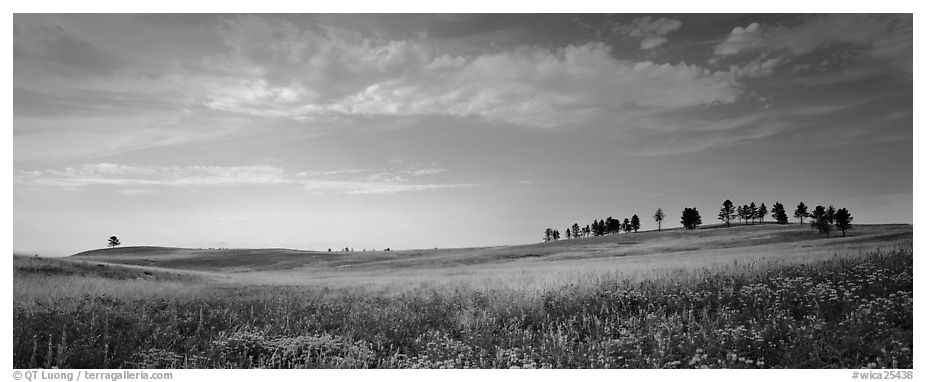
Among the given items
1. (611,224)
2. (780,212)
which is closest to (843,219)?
(780,212)

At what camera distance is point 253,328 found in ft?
26.7

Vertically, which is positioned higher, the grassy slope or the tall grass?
the tall grass

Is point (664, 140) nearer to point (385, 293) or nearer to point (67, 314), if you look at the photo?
point (385, 293)

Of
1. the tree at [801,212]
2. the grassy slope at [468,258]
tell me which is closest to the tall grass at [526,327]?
the tree at [801,212]

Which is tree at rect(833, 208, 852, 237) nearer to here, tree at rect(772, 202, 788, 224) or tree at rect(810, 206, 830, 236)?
tree at rect(810, 206, 830, 236)

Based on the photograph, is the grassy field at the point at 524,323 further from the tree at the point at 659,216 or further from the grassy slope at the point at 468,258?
the grassy slope at the point at 468,258

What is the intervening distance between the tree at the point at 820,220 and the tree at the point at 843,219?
0.20 m

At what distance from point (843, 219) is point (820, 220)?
21.8 inches

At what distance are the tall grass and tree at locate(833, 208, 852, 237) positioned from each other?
1.27 m

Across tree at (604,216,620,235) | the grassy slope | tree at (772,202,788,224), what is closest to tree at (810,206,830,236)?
tree at (772,202,788,224)

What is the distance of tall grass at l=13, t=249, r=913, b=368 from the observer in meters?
6.91

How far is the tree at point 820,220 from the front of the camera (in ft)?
36.3

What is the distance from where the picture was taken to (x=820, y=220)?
39.4 ft

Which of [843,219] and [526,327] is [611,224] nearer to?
[843,219]
